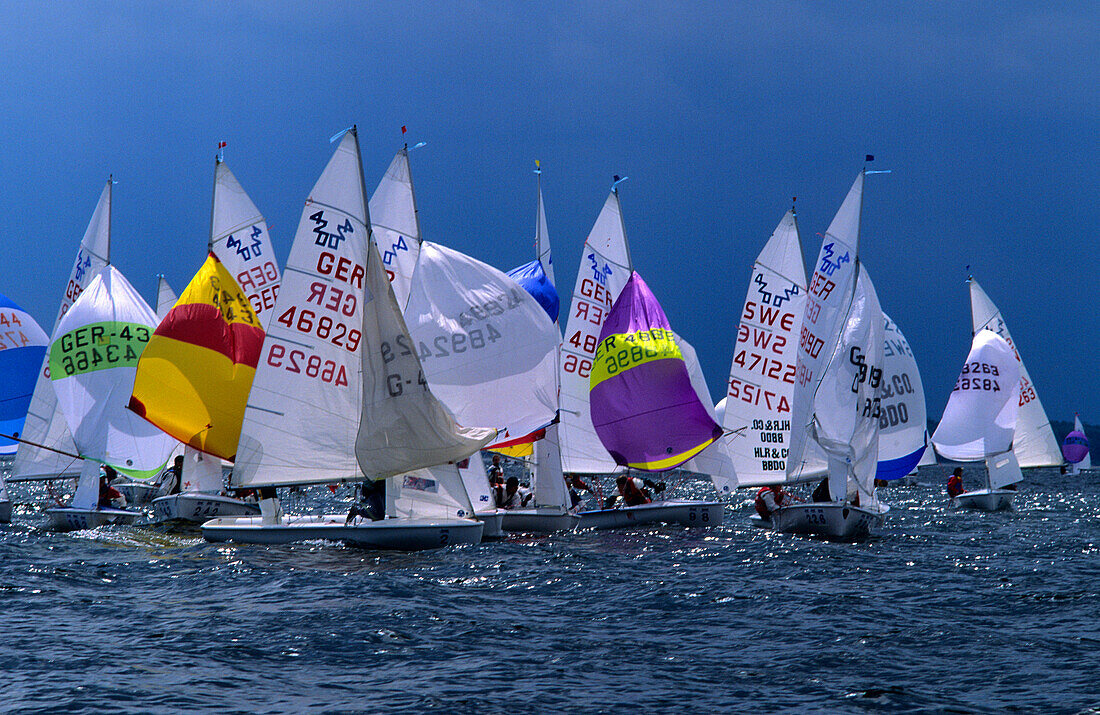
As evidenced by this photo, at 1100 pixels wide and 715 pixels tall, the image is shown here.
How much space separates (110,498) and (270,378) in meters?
9.72

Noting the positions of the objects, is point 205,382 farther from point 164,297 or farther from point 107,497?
point 164,297

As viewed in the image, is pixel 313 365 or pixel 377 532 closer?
pixel 377 532

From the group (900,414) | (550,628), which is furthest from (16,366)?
(900,414)

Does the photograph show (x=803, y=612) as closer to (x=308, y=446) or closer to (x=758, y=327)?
(x=308, y=446)

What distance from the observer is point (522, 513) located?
22.8 meters

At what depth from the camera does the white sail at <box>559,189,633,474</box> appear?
26.3 metres

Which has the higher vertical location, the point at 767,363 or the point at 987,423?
the point at 767,363

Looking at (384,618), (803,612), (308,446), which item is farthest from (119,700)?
(308,446)

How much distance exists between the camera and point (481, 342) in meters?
21.0

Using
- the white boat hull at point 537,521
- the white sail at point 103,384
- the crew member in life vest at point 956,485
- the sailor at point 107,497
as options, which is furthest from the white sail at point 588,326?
the crew member in life vest at point 956,485

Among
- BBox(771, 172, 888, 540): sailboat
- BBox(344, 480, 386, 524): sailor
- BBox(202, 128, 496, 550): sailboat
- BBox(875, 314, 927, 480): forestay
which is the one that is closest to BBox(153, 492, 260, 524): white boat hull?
BBox(202, 128, 496, 550): sailboat

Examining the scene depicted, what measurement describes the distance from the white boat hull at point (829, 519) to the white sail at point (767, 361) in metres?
5.23

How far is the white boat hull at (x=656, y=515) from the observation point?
23281 millimetres

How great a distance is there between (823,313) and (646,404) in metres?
4.43
